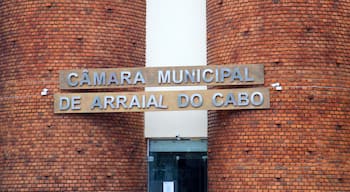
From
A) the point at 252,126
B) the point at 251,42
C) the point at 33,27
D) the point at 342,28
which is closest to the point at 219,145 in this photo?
the point at 252,126

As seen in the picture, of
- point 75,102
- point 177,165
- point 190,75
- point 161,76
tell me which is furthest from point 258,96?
point 75,102

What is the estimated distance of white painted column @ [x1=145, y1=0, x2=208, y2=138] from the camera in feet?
81.3

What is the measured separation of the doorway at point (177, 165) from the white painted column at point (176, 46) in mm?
402

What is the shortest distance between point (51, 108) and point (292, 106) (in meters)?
6.83

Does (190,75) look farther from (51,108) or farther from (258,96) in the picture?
(51,108)

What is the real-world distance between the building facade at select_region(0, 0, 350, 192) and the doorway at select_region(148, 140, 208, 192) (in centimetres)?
6

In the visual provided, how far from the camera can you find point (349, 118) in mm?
22500

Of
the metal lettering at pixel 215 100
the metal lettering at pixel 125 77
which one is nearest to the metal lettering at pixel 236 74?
the metal lettering at pixel 215 100

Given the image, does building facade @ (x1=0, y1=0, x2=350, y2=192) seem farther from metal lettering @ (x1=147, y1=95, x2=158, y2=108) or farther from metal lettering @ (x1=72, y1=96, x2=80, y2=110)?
metal lettering @ (x1=147, y1=95, x2=158, y2=108)

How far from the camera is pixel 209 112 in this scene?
23906mm

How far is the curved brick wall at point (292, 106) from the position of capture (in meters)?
22.0

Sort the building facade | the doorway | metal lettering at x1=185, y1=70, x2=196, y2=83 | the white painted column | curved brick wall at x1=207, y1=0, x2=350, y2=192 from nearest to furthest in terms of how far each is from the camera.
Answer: curved brick wall at x1=207, y1=0, x2=350, y2=192 → the building facade → metal lettering at x1=185, y1=70, x2=196, y2=83 → the white painted column → the doorway

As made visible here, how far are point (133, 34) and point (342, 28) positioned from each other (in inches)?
244

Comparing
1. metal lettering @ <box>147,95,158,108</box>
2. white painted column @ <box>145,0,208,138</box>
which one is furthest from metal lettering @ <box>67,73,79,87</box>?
white painted column @ <box>145,0,208,138</box>
